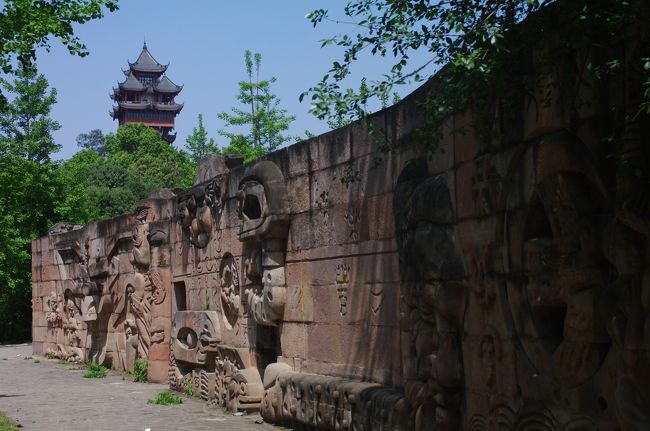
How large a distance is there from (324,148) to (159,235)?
664cm

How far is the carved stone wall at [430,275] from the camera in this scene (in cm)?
523

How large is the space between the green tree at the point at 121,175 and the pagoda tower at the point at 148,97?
11.7m

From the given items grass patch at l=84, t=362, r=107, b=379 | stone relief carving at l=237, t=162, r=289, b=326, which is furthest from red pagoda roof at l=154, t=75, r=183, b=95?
stone relief carving at l=237, t=162, r=289, b=326

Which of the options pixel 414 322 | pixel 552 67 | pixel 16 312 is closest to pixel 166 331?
pixel 414 322

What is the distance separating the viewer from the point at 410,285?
7.68m

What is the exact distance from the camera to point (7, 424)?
10727 mm

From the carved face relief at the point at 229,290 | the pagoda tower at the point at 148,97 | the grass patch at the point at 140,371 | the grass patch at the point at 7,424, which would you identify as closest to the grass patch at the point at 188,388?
the carved face relief at the point at 229,290

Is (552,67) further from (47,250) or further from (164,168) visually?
(164,168)

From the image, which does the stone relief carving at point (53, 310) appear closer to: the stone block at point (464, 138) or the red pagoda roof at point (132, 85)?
the stone block at point (464, 138)

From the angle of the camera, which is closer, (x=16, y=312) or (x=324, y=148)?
(x=324, y=148)

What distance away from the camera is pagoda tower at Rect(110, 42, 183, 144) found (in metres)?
77.8

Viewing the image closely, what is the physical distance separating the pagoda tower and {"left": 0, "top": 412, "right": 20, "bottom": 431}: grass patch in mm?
66931

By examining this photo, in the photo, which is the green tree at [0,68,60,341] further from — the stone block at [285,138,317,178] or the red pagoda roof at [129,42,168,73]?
the red pagoda roof at [129,42,168,73]

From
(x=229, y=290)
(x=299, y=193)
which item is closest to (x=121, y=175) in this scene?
(x=229, y=290)
